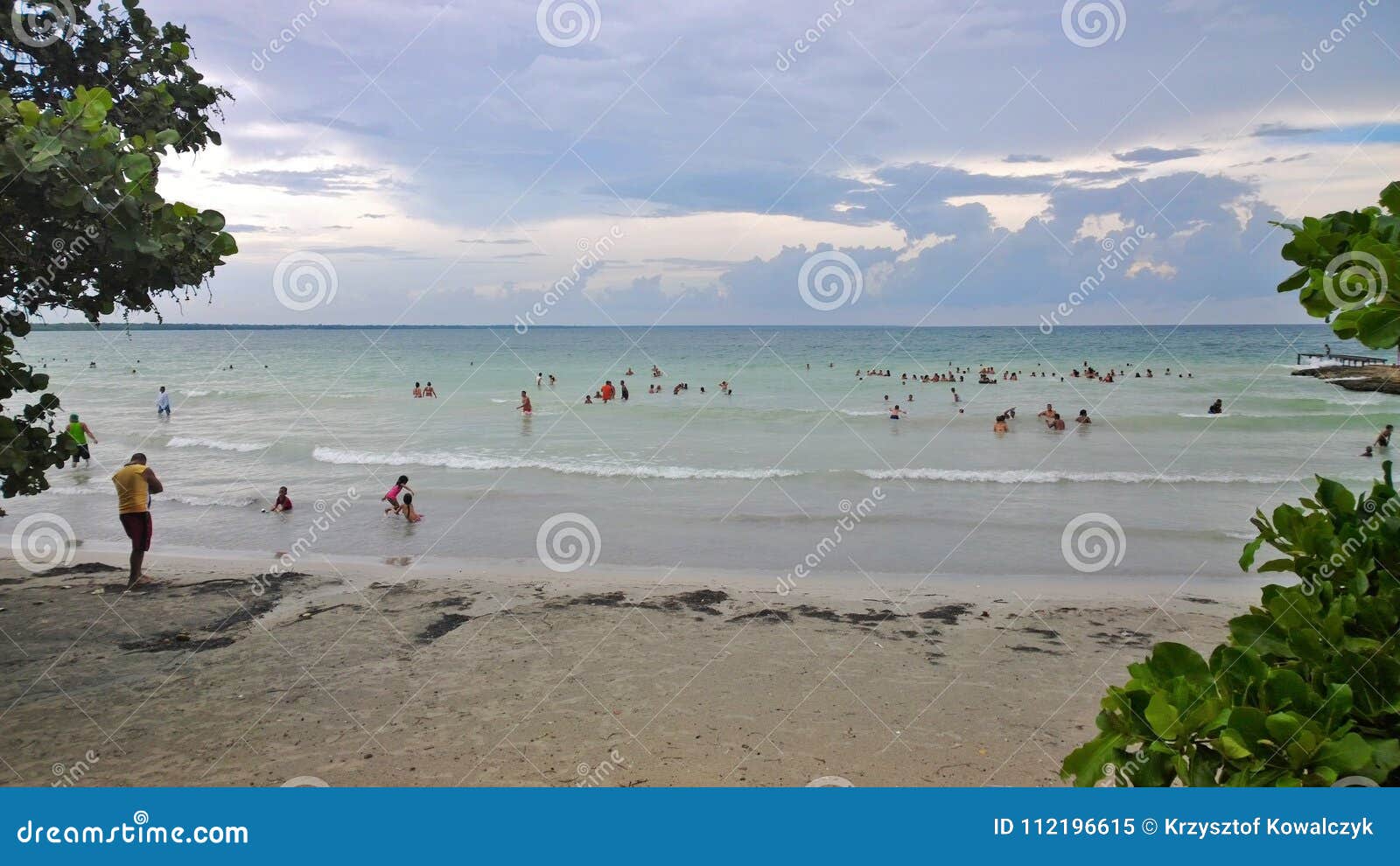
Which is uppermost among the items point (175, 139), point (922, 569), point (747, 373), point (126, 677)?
point (747, 373)

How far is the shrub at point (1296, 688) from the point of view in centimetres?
165

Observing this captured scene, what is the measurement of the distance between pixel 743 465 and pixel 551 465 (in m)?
4.80

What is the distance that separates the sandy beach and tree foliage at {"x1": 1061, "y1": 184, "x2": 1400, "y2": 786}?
4.31m

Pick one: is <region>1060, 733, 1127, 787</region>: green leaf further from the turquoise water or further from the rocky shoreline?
the rocky shoreline

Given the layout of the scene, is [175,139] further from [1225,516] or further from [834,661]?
[1225,516]

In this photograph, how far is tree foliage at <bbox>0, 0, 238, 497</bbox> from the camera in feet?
13.1

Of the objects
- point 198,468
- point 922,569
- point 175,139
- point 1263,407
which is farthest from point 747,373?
point 175,139

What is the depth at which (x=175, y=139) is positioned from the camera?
4.46 metres

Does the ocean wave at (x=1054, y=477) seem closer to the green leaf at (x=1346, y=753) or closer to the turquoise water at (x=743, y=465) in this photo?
the turquoise water at (x=743, y=465)

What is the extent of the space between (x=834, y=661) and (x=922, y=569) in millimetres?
4514

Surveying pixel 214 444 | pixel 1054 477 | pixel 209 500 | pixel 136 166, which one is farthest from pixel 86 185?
pixel 214 444

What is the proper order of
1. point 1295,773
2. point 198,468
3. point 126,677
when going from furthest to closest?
point 198,468 < point 126,677 < point 1295,773

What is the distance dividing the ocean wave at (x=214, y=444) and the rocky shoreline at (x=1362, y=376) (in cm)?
4552

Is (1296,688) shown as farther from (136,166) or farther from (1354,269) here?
(136,166)
